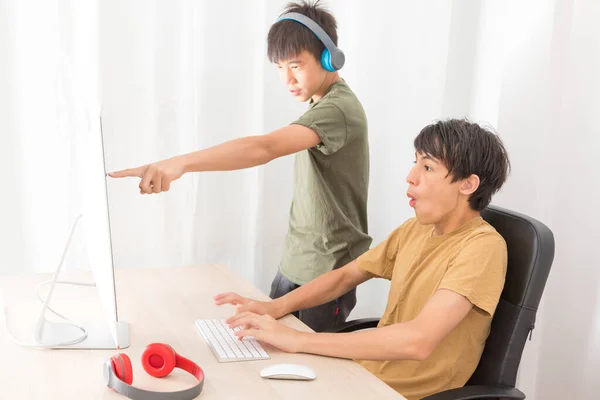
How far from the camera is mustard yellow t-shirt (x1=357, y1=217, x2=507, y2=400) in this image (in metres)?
1.31

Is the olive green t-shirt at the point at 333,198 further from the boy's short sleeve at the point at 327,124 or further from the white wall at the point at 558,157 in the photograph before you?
the white wall at the point at 558,157

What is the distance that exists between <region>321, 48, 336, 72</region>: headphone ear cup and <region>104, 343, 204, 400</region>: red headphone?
2.87 ft

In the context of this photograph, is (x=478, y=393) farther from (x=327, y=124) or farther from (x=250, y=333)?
(x=327, y=124)

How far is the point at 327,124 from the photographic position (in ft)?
5.40

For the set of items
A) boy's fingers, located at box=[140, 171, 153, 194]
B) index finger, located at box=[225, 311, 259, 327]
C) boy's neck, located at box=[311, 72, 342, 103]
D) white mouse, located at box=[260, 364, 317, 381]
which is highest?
boy's neck, located at box=[311, 72, 342, 103]

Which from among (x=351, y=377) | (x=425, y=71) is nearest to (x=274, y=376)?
(x=351, y=377)

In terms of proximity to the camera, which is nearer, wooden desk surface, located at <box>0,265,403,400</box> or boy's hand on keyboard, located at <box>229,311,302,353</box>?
wooden desk surface, located at <box>0,265,403,400</box>

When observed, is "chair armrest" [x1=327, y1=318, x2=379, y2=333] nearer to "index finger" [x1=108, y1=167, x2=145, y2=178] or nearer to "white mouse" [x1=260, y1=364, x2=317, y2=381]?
"white mouse" [x1=260, y1=364, x2=317, y2=381]

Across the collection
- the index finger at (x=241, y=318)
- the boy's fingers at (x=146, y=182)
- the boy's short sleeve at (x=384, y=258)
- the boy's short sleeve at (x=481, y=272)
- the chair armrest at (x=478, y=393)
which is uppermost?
the boy's fingers at (x=146, y=182)

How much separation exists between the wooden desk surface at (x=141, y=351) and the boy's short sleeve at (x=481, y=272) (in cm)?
26

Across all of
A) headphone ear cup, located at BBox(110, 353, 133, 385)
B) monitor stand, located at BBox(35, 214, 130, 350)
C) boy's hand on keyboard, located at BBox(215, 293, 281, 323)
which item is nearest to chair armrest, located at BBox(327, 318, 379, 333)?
boy's hand on keyboard, located at BBox(215, 293, 281, 323)

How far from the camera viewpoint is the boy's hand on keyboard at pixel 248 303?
58.6 inches

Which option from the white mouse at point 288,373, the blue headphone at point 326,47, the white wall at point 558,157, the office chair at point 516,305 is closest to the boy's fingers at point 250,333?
Answer: the white mouse at point 288,373

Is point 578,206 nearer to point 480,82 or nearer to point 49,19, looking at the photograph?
point 480,82
